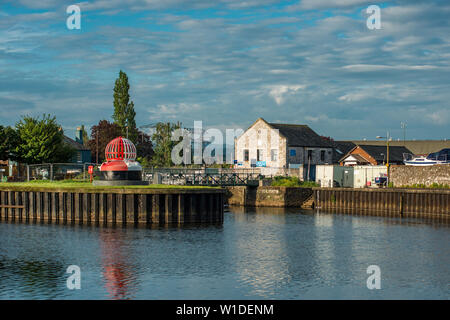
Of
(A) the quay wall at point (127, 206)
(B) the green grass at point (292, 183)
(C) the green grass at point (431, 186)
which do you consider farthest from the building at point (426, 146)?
(A) the quay wall at point (127, 206)

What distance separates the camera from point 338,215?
71.6m

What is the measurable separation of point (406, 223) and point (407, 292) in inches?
1251

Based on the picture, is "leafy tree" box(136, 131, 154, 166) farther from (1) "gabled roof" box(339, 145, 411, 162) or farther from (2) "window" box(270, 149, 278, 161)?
(1) "gabled roof" box(339, 145, 411, 162)

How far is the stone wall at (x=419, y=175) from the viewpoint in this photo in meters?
74.6

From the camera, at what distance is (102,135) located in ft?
430

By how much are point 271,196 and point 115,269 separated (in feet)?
166

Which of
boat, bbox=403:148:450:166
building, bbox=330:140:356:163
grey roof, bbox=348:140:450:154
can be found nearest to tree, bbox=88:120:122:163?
building, bbox=330:140:356:163

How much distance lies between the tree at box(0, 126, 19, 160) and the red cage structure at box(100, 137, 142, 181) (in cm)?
3380

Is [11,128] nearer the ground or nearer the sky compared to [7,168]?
nearer the sky

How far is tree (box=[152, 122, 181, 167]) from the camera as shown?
4897 inches
